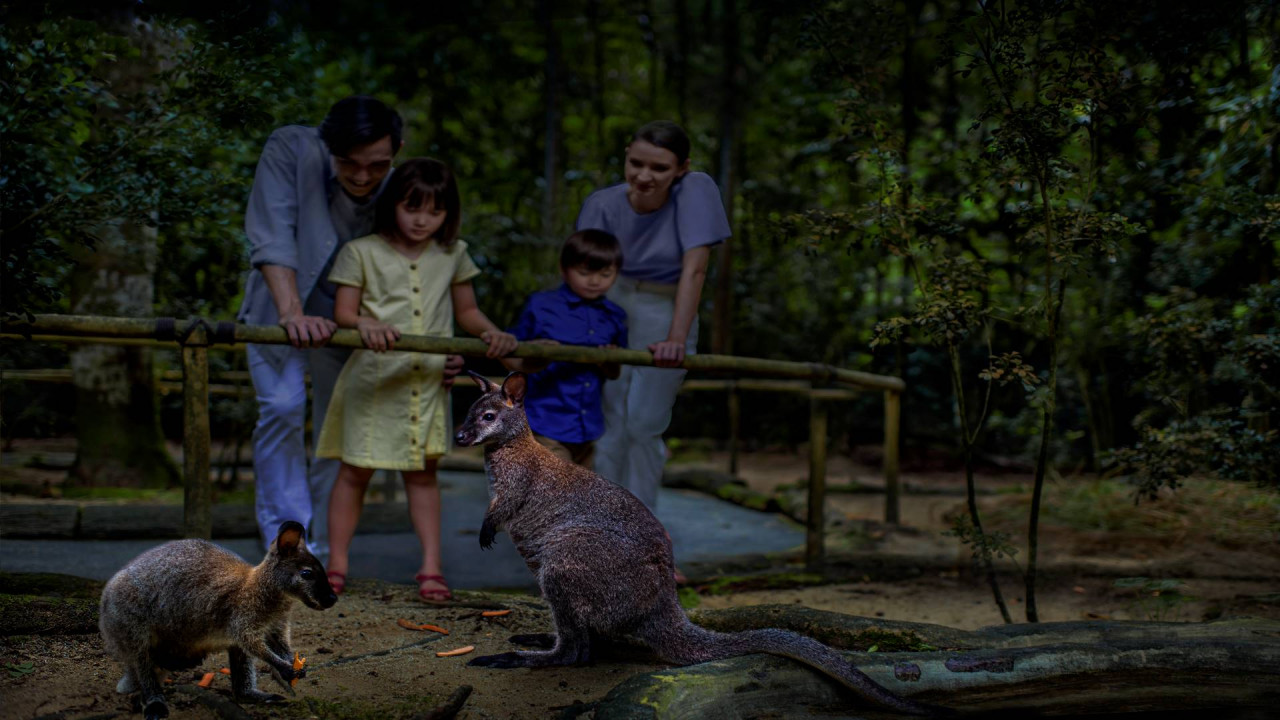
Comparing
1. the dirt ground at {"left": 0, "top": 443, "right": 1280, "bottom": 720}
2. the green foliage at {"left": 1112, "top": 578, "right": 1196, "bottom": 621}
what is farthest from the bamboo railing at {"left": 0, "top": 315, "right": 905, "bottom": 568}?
the green foliage at {"left": 1112, "top": 578, "right": 1196, "bottom": 621}

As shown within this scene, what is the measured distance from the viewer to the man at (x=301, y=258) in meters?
3.55

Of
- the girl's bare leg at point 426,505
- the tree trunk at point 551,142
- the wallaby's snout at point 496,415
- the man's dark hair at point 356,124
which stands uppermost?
the tree trunk at point 551,142

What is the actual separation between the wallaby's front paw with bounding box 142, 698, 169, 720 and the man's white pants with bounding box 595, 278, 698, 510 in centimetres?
217

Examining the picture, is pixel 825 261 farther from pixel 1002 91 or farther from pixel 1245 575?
pixel 1002 91

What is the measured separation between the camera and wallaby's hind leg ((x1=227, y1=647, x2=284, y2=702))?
7.73ft

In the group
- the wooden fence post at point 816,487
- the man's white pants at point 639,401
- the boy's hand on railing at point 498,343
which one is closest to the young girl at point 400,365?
the boy's hand on railing at point 498,343

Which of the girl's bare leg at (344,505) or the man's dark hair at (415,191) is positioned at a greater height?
the man's dark hair at (415,191)

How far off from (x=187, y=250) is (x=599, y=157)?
22.8ft

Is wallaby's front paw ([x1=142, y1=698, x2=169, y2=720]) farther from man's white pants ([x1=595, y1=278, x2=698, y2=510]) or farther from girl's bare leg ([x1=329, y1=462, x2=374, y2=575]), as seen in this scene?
man's white pants ([x1=595, y1=278, x2=698, y2=510])

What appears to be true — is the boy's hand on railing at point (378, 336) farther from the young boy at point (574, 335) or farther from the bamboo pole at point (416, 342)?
the young boy at point (574, 335)

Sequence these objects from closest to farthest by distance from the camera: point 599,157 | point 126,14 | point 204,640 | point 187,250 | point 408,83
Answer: point 204,640 → point 126,14 → point 187,250 → point 408,83 → point 599,157

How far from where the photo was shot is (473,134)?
11625 millimetres

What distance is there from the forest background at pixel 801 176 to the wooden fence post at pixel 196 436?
51 centimetres

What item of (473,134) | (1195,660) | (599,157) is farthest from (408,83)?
(1195,660)
